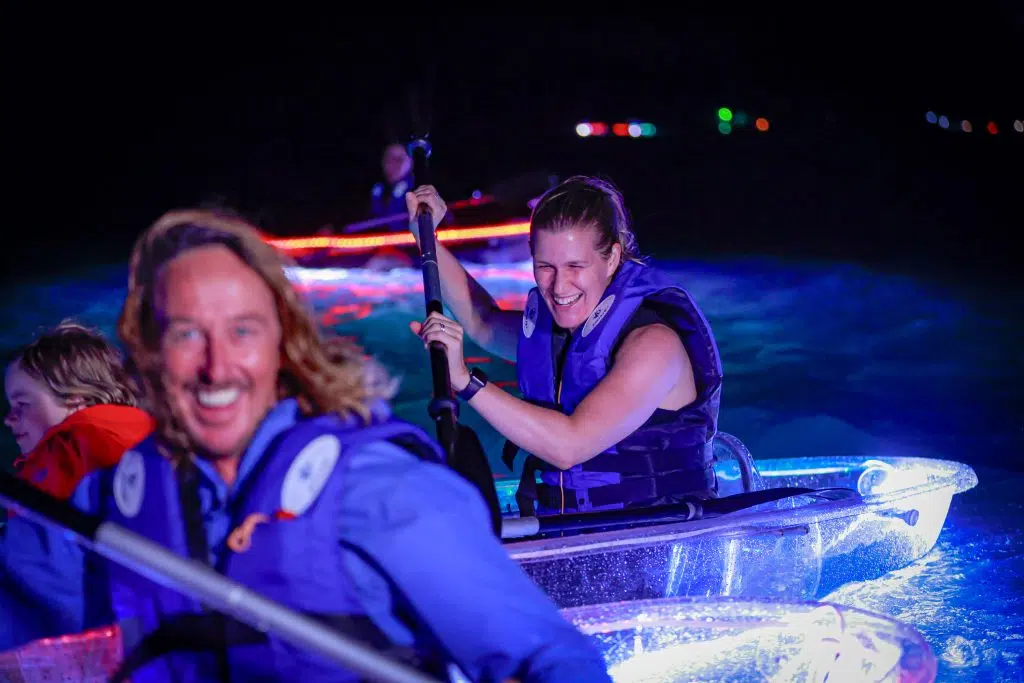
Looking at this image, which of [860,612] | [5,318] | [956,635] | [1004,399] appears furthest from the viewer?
[5,318]

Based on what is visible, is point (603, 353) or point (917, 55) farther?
point (917, 55)

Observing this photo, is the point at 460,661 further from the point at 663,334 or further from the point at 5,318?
the point at 5,318

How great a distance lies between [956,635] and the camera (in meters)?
3.33

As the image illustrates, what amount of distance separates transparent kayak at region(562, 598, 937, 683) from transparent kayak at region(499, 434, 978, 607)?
0.98 ft

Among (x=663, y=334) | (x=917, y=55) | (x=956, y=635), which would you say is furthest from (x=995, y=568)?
(x=917, y=55)

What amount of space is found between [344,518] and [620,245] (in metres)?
1.79

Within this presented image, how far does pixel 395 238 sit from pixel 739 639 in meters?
9.71

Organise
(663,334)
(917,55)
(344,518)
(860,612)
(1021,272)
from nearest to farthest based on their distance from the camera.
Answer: (344,518)
(860,612)
(663,334)
(1021,272)
(917,55)

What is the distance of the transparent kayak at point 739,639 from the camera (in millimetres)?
2115

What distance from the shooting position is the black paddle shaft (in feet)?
6.94

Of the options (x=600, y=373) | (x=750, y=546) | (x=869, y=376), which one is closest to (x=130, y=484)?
(x=600, y=373)

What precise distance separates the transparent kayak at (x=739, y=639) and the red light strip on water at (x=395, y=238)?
9.37 metres

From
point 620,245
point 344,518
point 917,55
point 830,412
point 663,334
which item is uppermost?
point 917,55

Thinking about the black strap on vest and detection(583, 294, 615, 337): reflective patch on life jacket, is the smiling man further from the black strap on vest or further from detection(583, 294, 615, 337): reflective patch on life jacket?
detection(583, 294, 615, 337): reflective patch on life jacket
